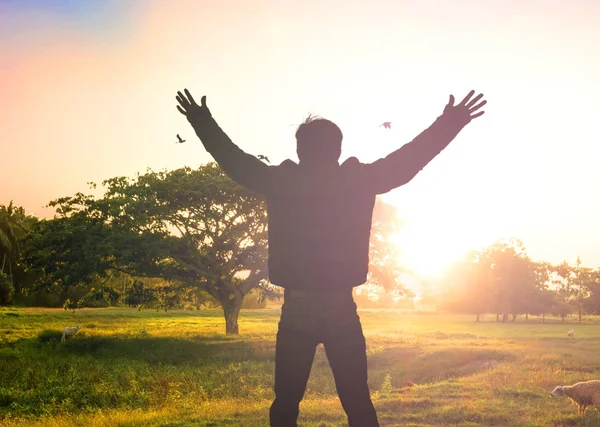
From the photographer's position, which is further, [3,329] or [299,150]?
[3,329]

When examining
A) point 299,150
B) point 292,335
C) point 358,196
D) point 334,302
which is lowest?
point 292,335

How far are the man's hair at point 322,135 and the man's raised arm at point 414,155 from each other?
387mm

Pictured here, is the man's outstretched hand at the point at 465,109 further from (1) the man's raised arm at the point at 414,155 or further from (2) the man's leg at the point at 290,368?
(2) the man's leg at the point at 290,368

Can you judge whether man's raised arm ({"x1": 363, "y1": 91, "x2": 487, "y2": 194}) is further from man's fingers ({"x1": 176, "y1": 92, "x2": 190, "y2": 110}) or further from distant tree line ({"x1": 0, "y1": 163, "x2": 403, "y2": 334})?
distant tree line ({"x1": 0, "y1": 163, "x2": 403, "y2": 334})

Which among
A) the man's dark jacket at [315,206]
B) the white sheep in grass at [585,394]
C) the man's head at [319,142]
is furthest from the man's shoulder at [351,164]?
the white sheep in grass at [585,394]

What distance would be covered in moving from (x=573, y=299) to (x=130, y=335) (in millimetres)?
60665

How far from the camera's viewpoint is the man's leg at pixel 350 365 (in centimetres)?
439

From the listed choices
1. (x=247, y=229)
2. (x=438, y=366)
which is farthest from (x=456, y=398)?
(x=247, y=229)

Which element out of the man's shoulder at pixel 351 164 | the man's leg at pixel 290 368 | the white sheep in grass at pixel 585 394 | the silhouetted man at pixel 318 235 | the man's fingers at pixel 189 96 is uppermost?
the man's fingers at pixel 189 96

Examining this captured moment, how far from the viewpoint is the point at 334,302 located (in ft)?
14.5

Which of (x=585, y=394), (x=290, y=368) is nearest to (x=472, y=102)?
(x=290, y=368)

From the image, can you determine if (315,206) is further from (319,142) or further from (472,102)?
(472,102)

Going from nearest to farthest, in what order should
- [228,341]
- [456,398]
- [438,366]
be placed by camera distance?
[456,398] → [438,366] → [228,341]

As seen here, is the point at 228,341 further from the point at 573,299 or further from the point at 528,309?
the point at 573,299
